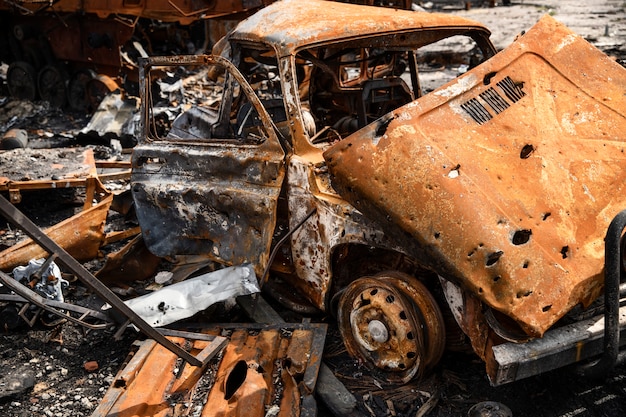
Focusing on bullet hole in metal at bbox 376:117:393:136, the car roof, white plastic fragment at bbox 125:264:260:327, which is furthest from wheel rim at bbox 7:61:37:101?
bullet hole in metal at bbox 376:117:393:136

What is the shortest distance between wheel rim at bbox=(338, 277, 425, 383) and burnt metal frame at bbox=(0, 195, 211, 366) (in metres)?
0.86

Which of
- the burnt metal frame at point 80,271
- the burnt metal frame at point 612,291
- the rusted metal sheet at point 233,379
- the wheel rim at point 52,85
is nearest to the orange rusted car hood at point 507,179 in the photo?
the burnt metal frame at point 612,291

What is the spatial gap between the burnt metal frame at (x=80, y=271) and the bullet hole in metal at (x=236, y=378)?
19 cm

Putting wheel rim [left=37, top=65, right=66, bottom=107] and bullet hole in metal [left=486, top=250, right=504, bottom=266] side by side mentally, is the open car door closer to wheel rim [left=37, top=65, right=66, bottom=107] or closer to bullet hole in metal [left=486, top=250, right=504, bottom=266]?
bullet hole in metal [left=486, top=250, right=504, bottom=266]

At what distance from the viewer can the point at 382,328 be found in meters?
3.39

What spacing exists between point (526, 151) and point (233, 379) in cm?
200

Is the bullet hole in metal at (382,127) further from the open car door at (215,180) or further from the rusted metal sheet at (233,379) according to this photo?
the rusted metal sheet at (233,379)

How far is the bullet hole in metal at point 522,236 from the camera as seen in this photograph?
2877 mm

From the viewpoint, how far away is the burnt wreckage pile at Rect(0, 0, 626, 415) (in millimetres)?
2875

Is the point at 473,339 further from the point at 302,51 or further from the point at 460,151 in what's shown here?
the point at 302,51

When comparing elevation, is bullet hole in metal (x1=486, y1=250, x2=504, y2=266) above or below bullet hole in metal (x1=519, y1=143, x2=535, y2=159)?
below

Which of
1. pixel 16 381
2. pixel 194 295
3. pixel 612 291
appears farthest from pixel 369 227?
pixel 16 381

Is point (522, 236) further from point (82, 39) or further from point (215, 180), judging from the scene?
point (82, 39)

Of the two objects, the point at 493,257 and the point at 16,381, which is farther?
the point at 16,381
